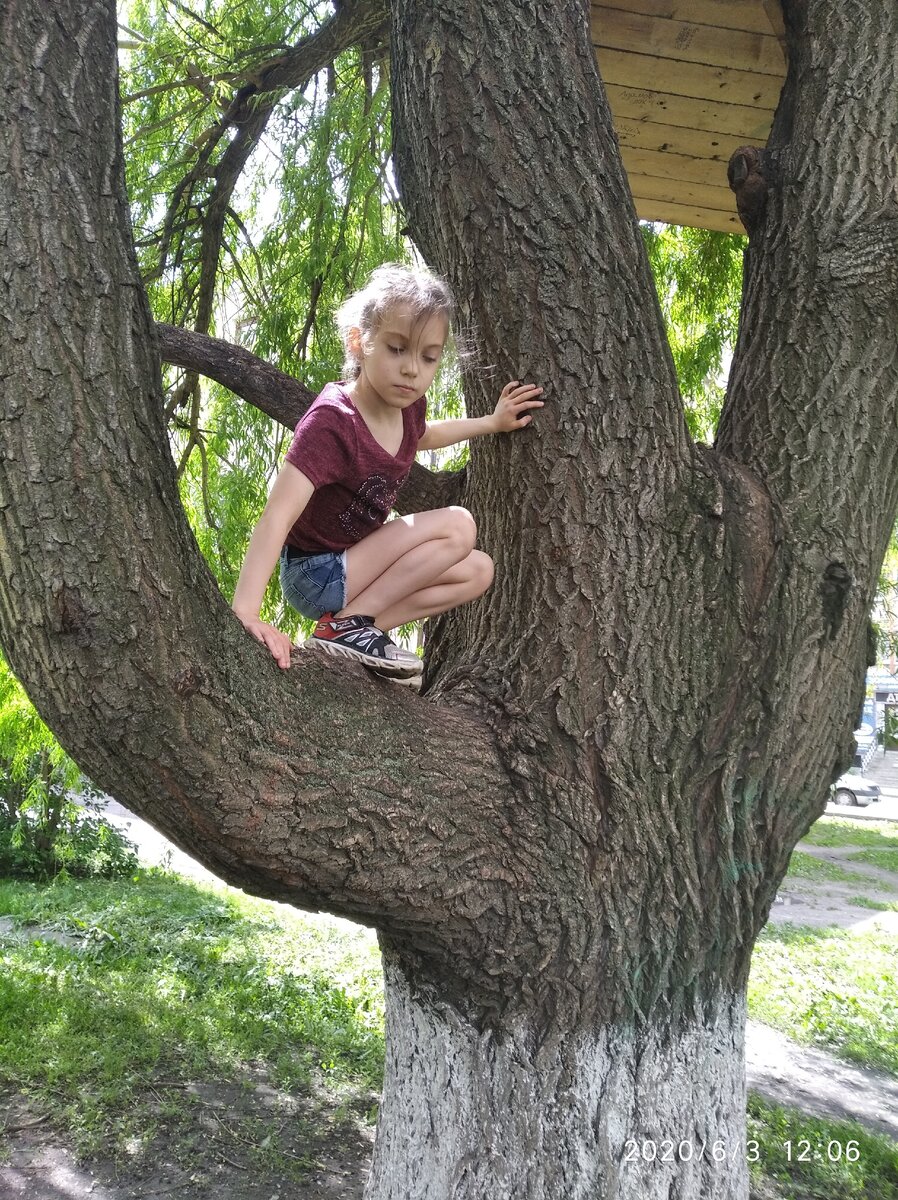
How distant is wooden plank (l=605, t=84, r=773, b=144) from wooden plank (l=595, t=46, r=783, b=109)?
0.03m

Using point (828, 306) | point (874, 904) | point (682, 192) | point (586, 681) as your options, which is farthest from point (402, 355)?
point (874, 904)

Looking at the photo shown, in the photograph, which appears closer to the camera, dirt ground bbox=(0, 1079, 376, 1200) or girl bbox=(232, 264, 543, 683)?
girl bbox=(232, 264, 543, 683)

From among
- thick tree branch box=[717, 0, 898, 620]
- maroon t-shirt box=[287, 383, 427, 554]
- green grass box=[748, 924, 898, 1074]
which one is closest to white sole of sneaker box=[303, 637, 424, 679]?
maroon t-shirt box=[287, 383, 427, 554]

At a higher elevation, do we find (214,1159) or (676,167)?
(676,167)

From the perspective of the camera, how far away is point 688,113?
399cm

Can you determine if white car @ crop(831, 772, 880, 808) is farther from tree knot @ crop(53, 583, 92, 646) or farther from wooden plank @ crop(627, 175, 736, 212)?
tree knot @ crop(53, 583, 92, 646)

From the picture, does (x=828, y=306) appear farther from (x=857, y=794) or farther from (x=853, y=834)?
(x=857, y=794)

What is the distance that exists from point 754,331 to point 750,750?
1.17 meters

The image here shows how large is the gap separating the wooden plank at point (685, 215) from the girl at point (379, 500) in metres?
2.79

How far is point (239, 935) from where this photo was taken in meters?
6.37

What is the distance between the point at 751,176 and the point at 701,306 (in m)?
2.90

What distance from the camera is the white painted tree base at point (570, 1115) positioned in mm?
2248

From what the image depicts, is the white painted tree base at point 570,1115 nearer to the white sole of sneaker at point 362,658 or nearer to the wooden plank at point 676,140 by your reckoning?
the white sole of sneaker at point 362,658

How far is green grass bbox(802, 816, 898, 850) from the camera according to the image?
43.4 feet
